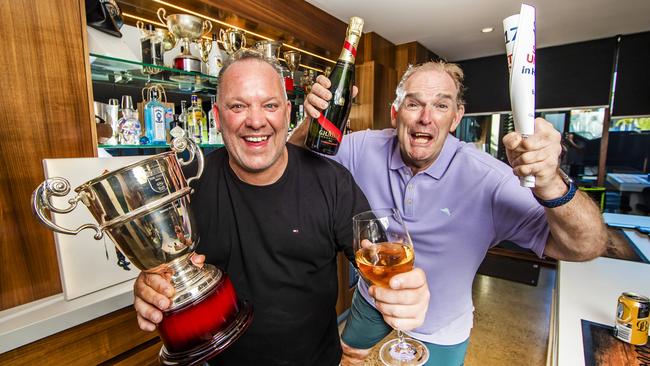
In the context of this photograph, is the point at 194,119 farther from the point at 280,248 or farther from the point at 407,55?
the point at 407,55

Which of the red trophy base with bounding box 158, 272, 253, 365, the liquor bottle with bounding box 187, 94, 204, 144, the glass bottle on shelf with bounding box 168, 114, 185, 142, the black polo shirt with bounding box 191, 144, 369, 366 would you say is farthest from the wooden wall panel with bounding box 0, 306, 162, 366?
the liquor bottle with bounding box 187, 94, 204, 144

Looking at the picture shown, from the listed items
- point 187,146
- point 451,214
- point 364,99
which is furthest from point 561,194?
point 364,99

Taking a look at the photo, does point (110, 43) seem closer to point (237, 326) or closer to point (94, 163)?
point (94, 163)

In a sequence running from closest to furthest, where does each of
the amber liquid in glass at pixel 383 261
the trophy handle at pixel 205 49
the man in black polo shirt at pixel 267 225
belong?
the amber liquid in glass at pixel 383 261, the man in black polo shirt at pixel 267 225, the trophy handle at pixel 205 49

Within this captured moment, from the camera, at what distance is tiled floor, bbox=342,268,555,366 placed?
2.27m

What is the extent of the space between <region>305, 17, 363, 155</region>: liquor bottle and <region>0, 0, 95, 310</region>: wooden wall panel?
3.09 ft

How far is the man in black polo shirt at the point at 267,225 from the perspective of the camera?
0.94m

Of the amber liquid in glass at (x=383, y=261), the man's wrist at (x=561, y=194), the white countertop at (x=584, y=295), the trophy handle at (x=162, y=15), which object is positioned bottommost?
the white countertop at (x=584, y=295)

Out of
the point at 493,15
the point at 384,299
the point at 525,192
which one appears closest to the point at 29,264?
the point at 384,299

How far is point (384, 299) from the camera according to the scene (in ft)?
2.14

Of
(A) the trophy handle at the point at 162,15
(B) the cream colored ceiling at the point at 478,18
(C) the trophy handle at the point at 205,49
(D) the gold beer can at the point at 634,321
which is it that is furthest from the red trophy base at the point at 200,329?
(B) the cream colored ceiling at the point at 478,18

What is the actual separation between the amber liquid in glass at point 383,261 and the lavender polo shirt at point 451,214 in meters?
0.49

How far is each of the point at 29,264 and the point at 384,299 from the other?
131 cm

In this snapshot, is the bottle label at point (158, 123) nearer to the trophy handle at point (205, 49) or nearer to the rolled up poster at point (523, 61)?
the trophy handle at point (205, 49)
